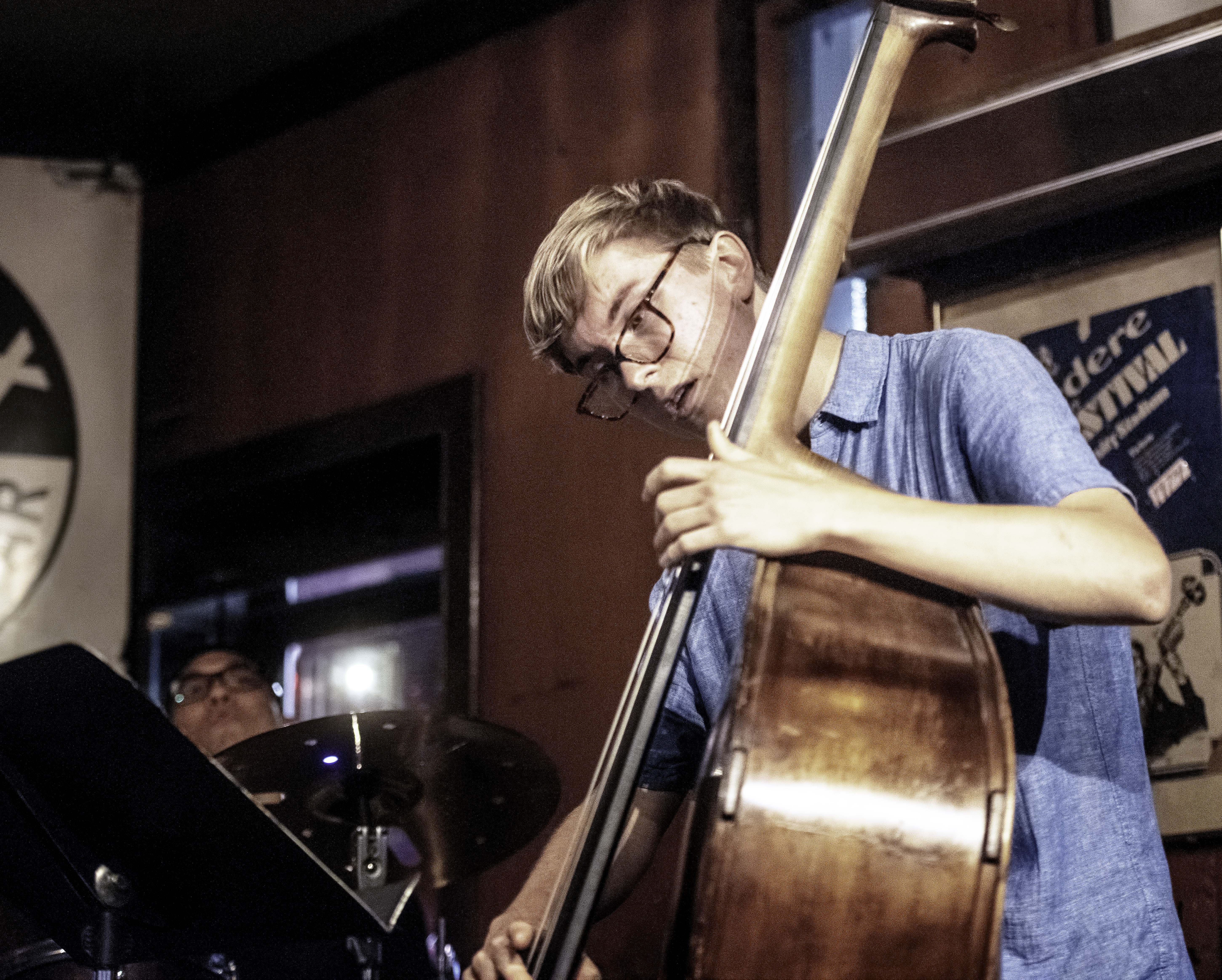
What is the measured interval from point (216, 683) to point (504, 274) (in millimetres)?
1190

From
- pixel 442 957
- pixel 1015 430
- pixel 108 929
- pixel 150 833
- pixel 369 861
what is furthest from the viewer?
pixel 442 957

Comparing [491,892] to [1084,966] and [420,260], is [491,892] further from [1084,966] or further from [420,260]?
[1084,966]

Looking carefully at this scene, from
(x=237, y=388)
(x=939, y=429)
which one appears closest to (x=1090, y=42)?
(x=939, y=429)

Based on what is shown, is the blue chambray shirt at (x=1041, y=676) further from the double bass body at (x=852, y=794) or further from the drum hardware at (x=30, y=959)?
the drum hardware at (x=30, y=959)

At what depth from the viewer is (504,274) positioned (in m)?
3.76

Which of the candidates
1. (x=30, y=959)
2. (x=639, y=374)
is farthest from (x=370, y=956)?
(x=639, y=374)

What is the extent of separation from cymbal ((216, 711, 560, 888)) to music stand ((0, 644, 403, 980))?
484 mm

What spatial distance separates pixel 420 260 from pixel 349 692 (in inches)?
49.9

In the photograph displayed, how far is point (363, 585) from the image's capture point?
14.5 ft

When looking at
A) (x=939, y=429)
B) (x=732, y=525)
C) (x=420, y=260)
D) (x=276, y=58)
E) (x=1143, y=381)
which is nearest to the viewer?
(x=732, y=525)

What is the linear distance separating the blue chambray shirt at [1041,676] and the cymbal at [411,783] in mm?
989

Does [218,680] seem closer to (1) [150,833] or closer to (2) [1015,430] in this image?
(1) [150,833]

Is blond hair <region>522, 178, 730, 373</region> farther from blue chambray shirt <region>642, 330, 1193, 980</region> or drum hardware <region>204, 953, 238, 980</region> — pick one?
drum hardware <region>204, 953, 238, 980</region>

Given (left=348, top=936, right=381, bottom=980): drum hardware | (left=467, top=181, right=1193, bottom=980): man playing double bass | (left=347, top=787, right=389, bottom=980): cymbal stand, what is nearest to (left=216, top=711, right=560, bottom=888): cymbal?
(left=347, top=787, right=389, bottom=980): cymbal stand
